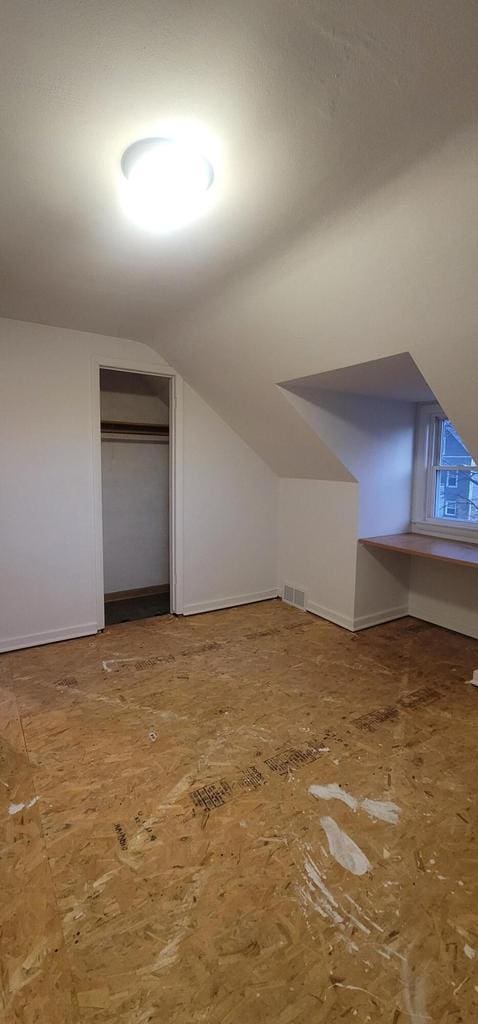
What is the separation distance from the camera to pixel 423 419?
154 inches

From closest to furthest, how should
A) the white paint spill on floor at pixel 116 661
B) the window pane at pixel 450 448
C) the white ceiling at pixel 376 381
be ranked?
1. the white ceiling at pixel 376 381
2. the white paint spill on floor at pixel 116 661
3. the window pane at pixel 450 448

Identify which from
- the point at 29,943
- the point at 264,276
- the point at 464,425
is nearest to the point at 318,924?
the point at 29,943

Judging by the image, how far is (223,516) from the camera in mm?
4164

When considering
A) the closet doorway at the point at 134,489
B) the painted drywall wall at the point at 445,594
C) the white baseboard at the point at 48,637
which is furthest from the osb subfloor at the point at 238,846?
the closet doorway at the point at 134,489

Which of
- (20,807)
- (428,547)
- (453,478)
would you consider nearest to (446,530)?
(453,478)

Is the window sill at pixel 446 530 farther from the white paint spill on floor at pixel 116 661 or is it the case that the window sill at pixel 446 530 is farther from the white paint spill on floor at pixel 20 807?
the white paint spill on floor at pixel 20 807

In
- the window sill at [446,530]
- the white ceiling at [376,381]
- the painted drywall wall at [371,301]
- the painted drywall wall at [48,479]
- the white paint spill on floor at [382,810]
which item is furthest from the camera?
the window sill at [446,530]

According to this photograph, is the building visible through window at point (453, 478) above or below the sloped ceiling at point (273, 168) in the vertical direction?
below

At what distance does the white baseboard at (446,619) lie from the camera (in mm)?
3539

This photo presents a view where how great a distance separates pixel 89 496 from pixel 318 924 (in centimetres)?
289

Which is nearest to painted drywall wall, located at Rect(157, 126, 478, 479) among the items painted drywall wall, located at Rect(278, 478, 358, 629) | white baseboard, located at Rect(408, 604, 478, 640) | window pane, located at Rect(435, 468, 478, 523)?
painted drywall wall, located at Rect(278, 478, 358, 629)

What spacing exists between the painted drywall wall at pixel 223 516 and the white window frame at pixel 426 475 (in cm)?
132

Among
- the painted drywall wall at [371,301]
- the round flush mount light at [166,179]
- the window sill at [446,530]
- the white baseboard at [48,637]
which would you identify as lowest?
the white baseboard at [48,637]

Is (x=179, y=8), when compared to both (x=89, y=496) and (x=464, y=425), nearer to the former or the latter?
(x=464, y=425)
